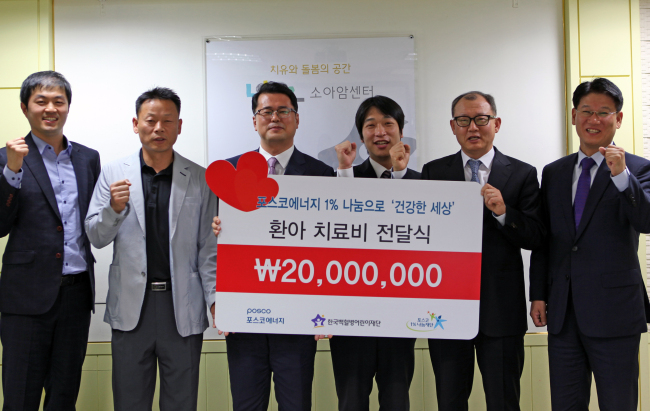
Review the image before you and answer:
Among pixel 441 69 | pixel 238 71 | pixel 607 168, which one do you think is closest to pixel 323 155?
pixel 238 71

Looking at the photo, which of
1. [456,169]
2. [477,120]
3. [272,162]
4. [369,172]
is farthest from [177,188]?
[477,120]

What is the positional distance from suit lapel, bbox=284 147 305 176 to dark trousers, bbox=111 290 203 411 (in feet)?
2.64

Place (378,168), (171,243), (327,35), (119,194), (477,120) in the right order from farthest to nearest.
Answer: (327,35)
(378,168)
(477,120)
(171,243)
(119,194)

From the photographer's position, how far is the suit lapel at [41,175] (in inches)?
82.4

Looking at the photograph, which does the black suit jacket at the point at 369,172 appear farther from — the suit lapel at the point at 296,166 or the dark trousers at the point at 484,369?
the dark trousers at the point at 484,369

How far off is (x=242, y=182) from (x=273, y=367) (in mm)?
871

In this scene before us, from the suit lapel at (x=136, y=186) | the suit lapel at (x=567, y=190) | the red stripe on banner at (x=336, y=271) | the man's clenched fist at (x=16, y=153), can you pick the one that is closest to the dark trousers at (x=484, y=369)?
the red stripe on banner at (x=336, y=271)

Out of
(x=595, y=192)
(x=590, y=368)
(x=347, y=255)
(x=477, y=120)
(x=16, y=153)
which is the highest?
(x=477, y=120)

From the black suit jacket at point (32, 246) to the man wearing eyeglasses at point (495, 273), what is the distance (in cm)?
187

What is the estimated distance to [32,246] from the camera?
6.79ft

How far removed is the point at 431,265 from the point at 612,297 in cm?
80

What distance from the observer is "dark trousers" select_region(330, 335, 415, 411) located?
2.00m

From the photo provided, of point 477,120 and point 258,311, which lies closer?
point 258,311

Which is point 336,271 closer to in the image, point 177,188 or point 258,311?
point 258,311
